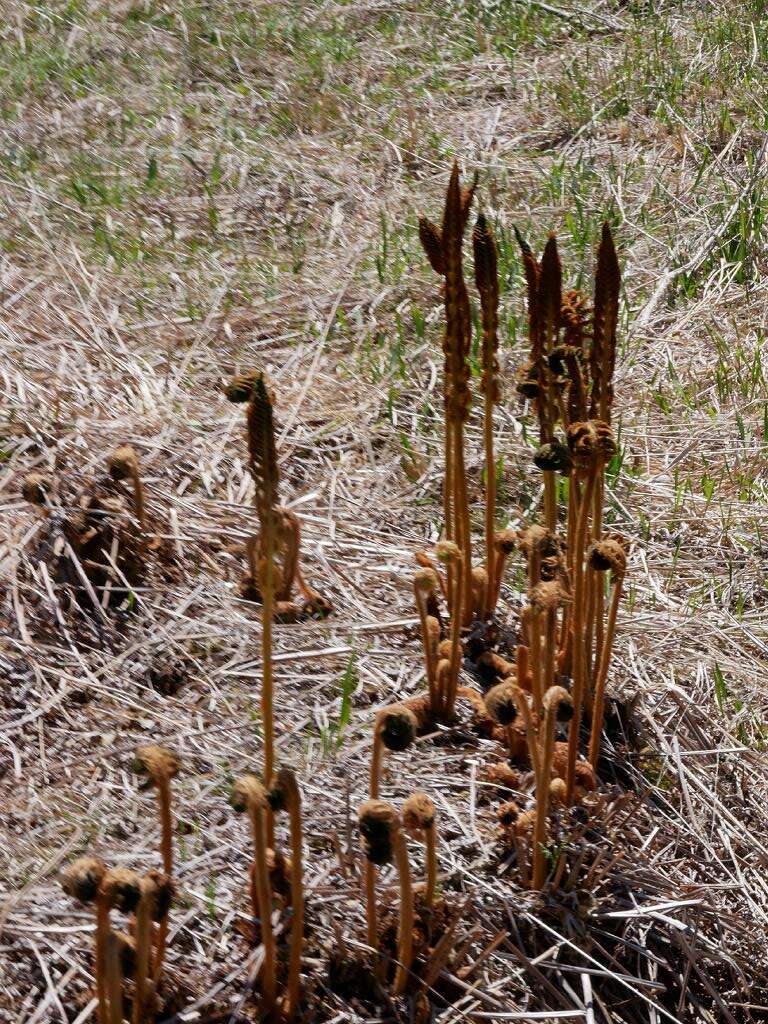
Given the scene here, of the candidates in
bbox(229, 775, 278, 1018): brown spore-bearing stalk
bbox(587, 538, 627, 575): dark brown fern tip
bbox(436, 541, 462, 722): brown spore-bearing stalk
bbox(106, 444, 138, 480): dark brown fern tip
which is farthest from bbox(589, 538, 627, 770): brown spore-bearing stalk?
bbox(106, 444, 138, 480): dark brown fern tip

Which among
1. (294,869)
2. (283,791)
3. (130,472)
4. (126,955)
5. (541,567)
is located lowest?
(126,955)

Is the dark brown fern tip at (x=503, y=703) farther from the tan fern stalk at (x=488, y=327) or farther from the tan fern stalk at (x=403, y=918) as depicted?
the tan fern stalk at (x=488, y=327)

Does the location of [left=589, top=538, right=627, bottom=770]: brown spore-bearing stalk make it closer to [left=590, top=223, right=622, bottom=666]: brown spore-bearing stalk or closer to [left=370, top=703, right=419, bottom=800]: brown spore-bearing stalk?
[left=590, top=223, right=622, bottom=666]: brown spore-bearing stalk

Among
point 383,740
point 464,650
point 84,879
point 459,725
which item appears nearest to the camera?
point 84,879

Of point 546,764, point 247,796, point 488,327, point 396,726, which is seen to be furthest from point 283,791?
point 488,327

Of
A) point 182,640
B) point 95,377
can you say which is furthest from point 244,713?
point 95,377

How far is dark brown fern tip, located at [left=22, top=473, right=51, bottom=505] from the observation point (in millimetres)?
2422

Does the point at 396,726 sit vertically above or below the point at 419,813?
above

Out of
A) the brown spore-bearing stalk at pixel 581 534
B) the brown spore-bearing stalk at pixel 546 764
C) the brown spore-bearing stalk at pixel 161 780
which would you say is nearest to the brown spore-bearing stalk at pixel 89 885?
the brown spore-bearing stalk at pixel 161 780

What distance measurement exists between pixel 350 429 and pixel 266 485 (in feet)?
4.99

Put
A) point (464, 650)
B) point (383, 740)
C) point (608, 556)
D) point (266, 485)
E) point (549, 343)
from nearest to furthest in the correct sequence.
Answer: point (266, 485)
point (383, 740)
point (608, 556)
point (549, 343)
point (464, 650)

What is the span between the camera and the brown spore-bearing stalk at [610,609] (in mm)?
1823

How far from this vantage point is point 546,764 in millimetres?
1768

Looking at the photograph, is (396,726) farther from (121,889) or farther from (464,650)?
(464,650)
